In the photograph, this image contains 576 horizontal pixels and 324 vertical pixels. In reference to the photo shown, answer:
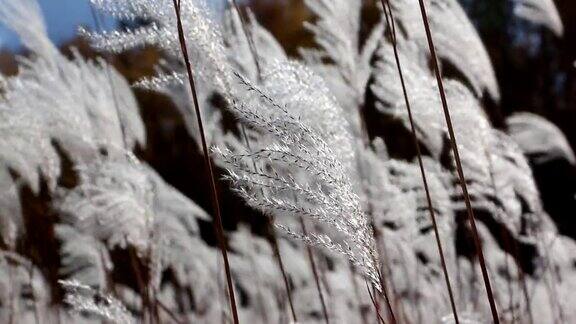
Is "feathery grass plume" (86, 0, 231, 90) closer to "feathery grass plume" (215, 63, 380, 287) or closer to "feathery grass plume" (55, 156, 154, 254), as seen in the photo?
"feathery grass plume" (215, 63, 380, 287)

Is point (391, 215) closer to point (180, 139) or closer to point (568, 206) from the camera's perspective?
point (568, 206)

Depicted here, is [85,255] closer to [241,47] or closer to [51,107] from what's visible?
[51,107]

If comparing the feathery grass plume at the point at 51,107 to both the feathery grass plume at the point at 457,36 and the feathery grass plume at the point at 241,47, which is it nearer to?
the feathery grass plume at the point at 241,47

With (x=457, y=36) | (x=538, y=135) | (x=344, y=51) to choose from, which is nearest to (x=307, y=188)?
(x=457, y=36)

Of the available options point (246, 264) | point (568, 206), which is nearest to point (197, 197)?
point (568, 206)

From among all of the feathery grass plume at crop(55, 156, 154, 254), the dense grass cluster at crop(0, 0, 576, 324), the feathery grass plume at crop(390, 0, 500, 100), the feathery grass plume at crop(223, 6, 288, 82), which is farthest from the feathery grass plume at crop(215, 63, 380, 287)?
the feathery grass plume at crop(390, 0, 500, 100)

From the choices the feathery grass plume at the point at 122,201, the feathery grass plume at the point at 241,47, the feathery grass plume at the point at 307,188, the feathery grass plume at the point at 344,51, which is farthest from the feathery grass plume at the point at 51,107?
the feathery grass plume at the point at 307,188

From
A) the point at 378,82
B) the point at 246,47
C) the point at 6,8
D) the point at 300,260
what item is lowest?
the point at 300,260
